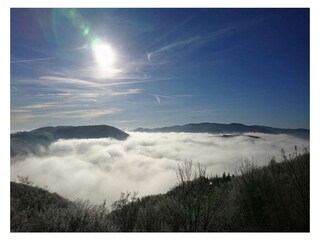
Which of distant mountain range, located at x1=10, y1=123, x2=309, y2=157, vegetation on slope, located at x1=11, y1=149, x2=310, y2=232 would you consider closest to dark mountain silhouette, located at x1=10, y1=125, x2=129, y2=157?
distant mountain range, located at x1=10, y1=123, x2=309, y2=157

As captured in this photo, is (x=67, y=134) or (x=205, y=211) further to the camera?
(x=67, y=134)

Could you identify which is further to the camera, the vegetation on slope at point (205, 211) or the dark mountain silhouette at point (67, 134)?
the dark mountain silhouette at point (67, 134)

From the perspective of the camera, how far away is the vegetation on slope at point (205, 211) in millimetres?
5754

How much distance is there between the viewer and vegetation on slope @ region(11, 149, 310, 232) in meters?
5.75

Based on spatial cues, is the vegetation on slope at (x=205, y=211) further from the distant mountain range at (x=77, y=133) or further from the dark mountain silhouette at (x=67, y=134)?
the dark mountain silhouette at (x=67, y=134)

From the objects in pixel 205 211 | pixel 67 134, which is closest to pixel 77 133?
pixel 67 134

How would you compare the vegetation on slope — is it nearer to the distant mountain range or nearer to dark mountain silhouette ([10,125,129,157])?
the distant mountain range

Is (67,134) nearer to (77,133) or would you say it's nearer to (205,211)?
(77,133)

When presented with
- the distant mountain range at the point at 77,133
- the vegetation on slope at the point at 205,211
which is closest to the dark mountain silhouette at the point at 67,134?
the distant mountain range at the point at 77,133

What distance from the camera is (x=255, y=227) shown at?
598cm

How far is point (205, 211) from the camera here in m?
6.17

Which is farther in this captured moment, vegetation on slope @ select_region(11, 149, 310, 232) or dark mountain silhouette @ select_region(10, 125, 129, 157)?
dark mountain silhouette @ select_region(10, 125, 129, 157)
